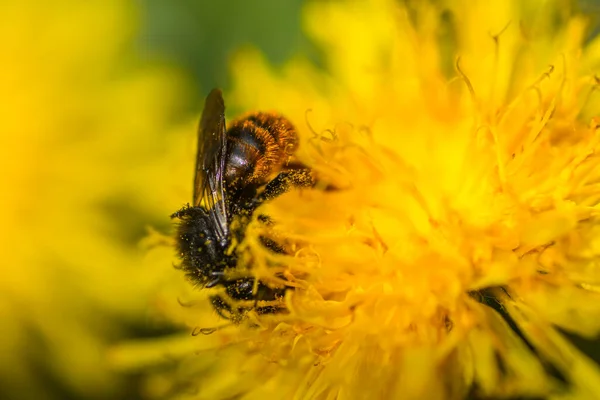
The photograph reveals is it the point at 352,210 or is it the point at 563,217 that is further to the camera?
the point at 352,210

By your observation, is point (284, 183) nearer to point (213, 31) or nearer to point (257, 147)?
point (257, 147)

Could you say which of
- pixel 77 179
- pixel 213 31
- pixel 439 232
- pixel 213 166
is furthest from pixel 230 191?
pixel 213 31

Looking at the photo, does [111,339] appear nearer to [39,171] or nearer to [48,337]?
[48,337]

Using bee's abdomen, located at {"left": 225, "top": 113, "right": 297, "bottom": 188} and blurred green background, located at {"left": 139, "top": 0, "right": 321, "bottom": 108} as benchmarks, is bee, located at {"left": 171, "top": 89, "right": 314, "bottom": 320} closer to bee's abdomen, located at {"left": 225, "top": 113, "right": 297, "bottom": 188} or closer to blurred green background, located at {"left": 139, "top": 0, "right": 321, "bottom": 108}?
bee's abdomen, located at {"left": 225, "top": 113, "right": 297, "bottom": 188}

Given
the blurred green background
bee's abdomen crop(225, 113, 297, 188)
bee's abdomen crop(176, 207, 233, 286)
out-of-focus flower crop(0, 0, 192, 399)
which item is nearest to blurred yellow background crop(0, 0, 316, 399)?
out-of-focus flower crop(0, 0, 192, 399)

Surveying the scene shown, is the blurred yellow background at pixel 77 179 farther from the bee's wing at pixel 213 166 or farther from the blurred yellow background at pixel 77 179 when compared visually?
the bee's wing at pixel 213 166

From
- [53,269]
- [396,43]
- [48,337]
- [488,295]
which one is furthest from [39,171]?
[488,295]

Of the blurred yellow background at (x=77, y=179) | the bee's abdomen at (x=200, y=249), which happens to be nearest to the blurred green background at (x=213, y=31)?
the blurred yellow background at (x=77, y=179)
